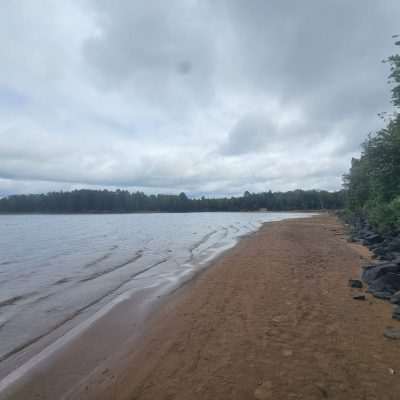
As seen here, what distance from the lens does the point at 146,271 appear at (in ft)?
44.9

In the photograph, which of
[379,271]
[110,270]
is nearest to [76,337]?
[110,270]

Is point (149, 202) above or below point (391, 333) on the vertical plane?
above

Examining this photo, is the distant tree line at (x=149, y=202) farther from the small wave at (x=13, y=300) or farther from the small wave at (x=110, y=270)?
the small wave at (x=13, y=300)

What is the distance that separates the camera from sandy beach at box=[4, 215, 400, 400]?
399cm

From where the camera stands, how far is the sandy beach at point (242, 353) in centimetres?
399

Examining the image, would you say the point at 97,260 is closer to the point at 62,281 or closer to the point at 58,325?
the point at 62,281

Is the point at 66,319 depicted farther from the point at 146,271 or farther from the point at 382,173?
the point at 382,173

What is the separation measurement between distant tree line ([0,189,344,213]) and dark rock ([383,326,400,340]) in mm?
144278

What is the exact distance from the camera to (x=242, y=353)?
490cm

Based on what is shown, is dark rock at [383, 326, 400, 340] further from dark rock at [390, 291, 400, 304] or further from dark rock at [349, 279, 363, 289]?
dark rock at [349, 279, 363, 289]

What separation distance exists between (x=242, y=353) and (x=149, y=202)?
166489 mm

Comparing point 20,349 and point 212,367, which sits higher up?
point 212,367

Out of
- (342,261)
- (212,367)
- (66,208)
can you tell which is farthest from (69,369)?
(66,208)

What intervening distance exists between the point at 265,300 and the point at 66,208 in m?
159
